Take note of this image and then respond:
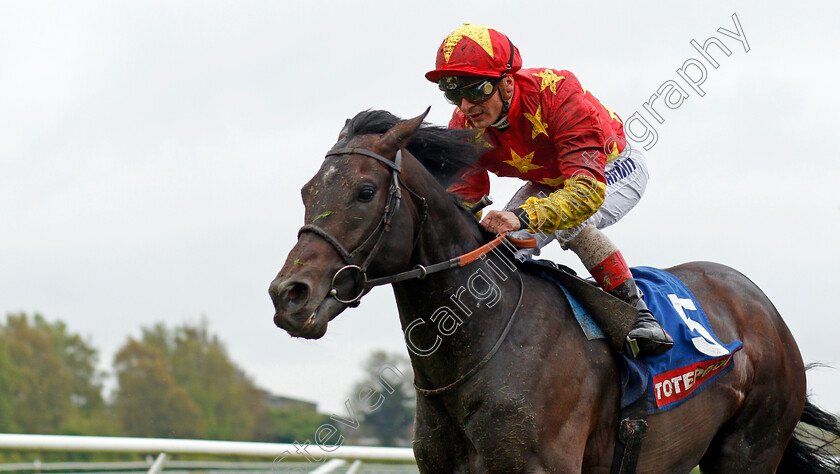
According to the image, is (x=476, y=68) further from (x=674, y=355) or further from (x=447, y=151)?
(x=674, y=355)

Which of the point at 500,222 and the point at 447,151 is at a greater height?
the point at 447,151

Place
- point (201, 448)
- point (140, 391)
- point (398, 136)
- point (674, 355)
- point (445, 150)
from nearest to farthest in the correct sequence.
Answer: point (398, 136) < point (445, 150) < point (674, 355) < point (201, 448) < point (140, 391)

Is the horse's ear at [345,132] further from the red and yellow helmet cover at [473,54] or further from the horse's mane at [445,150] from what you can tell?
the red and yellow helmet cover at [473,54]

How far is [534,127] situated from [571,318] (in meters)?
0.83

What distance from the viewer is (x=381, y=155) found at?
9.99 ft

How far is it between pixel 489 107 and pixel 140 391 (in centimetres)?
4470

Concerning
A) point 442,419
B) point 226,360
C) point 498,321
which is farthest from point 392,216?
point 226,360

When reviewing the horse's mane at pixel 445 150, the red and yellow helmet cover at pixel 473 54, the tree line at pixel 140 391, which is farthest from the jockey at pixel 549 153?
the tree line at pixel 140 391

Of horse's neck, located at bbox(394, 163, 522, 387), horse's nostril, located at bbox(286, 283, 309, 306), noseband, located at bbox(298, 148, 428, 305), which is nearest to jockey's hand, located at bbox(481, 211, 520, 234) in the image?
horse's neck, located at bbox(394, 163, 522, 387)

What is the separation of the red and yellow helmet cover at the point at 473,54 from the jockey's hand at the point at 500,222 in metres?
0.56

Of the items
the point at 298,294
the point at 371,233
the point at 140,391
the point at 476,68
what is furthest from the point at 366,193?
the point at 140,391

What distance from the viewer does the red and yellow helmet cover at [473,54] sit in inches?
134

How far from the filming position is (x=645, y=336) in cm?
339

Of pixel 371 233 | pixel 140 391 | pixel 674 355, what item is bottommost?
pixel 674 355
